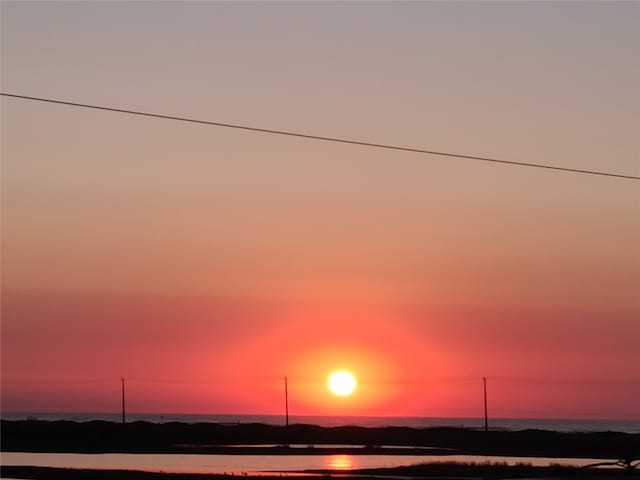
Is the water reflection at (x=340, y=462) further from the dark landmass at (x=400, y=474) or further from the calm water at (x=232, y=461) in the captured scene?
the dark landmass at (x=400, y=474)

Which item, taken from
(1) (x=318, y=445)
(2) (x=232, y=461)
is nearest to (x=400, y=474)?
(2) (x=232, y=461)

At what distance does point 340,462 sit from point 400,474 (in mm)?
13883

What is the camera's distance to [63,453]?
74.2m

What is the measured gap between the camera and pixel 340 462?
6450 cm

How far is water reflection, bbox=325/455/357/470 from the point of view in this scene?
58.8m

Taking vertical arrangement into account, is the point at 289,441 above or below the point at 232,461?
above

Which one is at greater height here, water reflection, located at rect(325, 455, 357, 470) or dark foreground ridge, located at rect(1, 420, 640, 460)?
dark foreground ridge, located at rect(1, 420, 640, 460)

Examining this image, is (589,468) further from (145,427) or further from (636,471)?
(145,427)

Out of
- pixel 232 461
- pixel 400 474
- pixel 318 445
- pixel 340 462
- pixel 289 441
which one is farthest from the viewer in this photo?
pixel 289 441

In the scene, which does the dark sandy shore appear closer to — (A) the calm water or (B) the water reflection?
(A) the calm water

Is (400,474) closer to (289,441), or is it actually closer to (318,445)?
(318,445)

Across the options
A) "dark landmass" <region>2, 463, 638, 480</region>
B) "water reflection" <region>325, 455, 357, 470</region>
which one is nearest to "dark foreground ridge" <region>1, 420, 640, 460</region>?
"water reflection" <region>325, 455, 357, 470</region>

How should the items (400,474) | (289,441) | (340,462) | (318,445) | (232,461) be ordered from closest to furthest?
(400,474) < (340,462) < (232,461) < (318,445) < (289,441)

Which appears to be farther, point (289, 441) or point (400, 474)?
point (289, 441)
